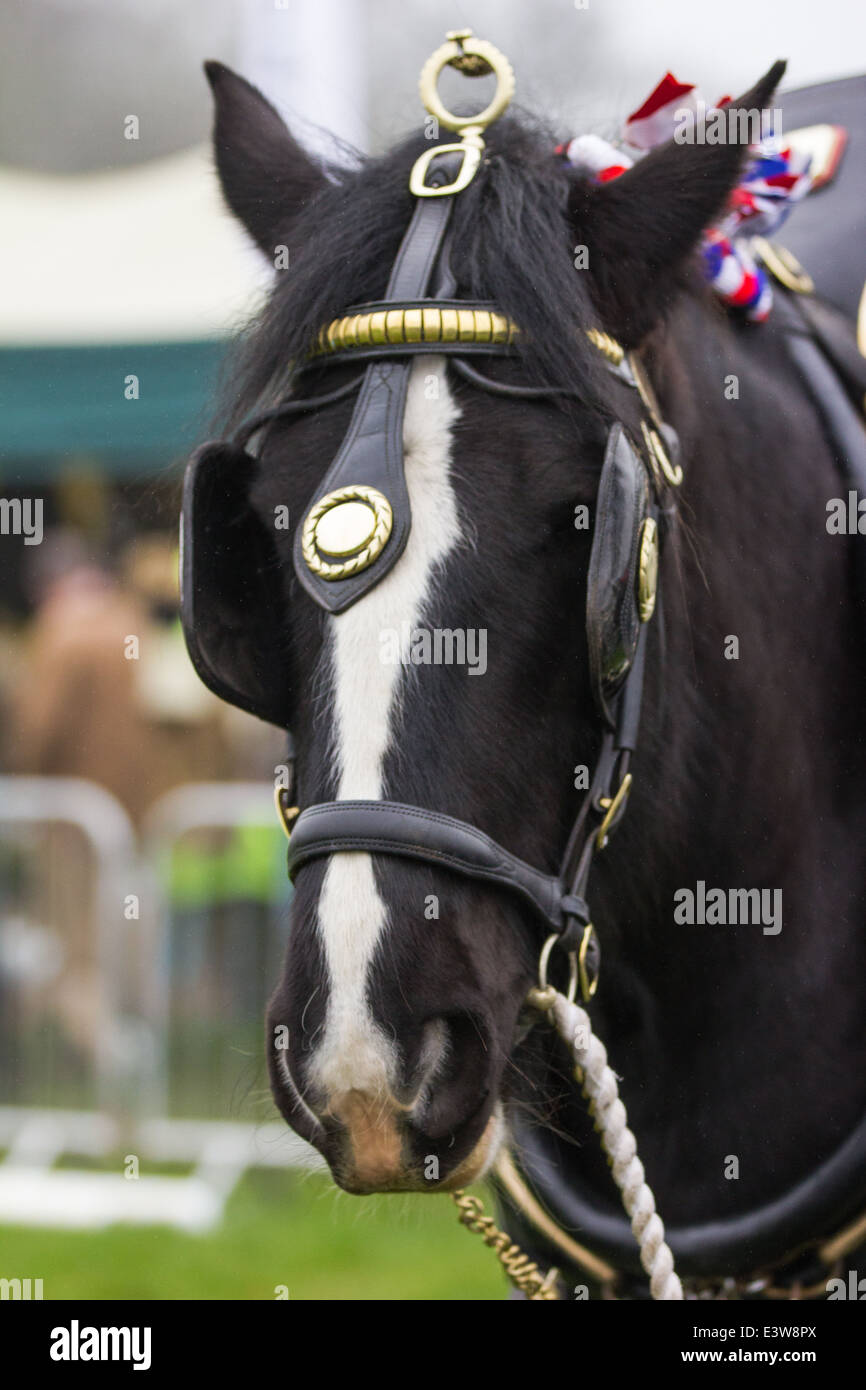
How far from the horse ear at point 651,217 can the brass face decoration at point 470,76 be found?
0.52ft

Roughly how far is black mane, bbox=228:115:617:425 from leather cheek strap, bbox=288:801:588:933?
56 centimetres

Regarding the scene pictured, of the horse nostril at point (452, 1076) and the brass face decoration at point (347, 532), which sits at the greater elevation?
the brass face decoration at point (347, 532)

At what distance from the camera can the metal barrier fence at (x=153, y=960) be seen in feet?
18.5

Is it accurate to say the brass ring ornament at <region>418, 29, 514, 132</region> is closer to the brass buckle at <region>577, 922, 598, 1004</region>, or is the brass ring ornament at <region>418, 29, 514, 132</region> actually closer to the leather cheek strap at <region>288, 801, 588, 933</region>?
the leather cheek strap at <region>288, 801, 588, 933</region>

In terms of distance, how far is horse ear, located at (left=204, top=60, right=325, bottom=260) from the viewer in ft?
7.18

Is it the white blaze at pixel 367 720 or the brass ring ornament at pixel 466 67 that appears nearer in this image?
the white blaze at pixel 367 720

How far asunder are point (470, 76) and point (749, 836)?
1179mm

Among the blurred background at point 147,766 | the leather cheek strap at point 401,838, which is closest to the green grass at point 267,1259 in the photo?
the blurred background at point 147,766

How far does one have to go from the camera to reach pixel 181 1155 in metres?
5.73

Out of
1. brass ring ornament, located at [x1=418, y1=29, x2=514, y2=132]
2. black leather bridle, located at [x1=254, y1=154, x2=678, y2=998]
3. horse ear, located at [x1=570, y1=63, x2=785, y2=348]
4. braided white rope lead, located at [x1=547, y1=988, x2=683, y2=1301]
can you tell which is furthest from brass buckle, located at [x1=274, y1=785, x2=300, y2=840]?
brass ring ornament, located at [x1=418, y1=29, x2=514, y2=132]

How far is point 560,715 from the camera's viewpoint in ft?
5.87

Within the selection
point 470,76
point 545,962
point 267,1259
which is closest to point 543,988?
point 545,962

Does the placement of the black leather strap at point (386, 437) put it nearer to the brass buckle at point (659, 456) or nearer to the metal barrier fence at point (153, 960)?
the brass buckle at point (659, 456)
